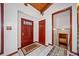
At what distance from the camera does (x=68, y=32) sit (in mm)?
1641

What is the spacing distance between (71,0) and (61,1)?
5.7 inches

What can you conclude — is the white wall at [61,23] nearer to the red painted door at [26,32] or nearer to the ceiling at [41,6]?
the ceiling at [41,6]

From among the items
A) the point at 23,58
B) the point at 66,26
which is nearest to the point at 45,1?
the point at 66,26

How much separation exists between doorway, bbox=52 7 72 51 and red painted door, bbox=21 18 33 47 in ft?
1.16

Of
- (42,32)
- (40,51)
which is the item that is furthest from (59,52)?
(42,32)

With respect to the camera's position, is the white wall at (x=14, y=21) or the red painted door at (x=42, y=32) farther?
the red painted door at (x=42, y=32)

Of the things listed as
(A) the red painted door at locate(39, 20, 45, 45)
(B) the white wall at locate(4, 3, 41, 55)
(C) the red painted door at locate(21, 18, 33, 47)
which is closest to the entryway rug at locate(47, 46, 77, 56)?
(A) the red painted door at locate(39, 20, 45, 45)

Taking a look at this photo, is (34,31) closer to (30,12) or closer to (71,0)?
(30,12)

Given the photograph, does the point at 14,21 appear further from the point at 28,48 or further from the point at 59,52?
the point at 59,52

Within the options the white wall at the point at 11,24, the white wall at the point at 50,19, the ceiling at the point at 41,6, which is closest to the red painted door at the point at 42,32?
the white wall at the point at 50,19

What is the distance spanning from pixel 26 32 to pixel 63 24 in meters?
0.58

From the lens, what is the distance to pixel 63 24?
5.47 ft

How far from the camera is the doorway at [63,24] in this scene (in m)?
1.63

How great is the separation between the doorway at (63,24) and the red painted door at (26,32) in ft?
1.16
